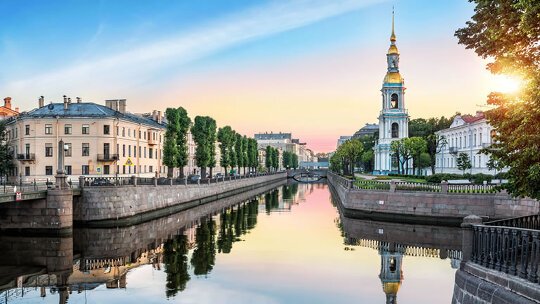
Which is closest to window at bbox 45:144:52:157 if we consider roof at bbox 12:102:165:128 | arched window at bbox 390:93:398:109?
roof at bbox 12:102:165:128

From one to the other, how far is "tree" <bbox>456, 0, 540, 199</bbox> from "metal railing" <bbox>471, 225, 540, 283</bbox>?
169 centimetres

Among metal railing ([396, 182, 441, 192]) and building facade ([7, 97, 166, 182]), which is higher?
building facade ([7, 97, 166, 182])

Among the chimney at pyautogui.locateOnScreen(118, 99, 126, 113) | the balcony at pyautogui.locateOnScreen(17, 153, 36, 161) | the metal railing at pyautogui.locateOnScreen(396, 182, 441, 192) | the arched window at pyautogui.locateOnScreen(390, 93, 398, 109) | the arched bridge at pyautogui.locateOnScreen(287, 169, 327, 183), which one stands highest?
the arched window at pyautogui.locateOnScreen(390, 93, 398, 109)

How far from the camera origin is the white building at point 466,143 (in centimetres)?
7194

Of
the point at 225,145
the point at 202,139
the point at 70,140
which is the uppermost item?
the point at 202,139

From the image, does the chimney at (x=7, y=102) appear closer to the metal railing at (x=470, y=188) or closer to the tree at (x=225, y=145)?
the tree at (x=225, y=145)

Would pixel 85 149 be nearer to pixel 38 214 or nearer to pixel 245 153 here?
pixel 38 214

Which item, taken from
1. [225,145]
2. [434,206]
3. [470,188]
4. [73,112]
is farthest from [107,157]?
[470,188]

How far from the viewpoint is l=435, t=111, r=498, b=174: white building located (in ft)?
236

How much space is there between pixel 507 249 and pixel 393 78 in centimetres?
10402

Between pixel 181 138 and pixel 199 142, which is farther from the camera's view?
pixel 199 142

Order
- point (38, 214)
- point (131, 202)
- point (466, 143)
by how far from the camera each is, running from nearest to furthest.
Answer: point (38, 214) < point (131, 202) < point (466, 143)

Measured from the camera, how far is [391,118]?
110500 millimetres

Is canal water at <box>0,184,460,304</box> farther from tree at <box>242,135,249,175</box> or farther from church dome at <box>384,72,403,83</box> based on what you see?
church dome at <box>384,72,403,83</box>
